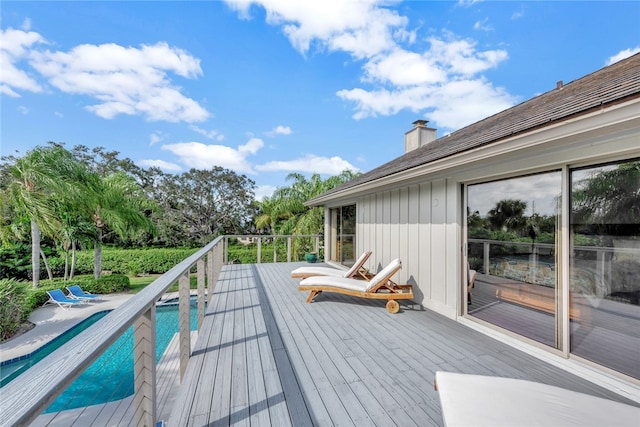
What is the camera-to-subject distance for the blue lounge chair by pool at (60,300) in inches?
464

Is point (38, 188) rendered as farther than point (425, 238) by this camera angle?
Yes

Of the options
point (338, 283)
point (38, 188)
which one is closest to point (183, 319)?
point (338, 283)

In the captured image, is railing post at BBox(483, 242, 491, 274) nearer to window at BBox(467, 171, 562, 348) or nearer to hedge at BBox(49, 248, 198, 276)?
window at BBox(467, 171, 562, 348)

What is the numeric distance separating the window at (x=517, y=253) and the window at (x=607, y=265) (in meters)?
0.20

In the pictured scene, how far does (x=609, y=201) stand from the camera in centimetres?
289

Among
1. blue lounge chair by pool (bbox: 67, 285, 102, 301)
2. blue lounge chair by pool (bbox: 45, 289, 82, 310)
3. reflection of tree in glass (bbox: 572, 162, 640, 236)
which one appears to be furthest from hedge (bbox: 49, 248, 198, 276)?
reflection of tree in glass (bbox: 572, 162, 640, 236)

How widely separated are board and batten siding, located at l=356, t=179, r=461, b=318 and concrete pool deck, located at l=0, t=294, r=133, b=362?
7.20m

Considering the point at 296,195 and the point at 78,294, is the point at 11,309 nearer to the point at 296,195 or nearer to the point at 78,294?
the point at 78,294

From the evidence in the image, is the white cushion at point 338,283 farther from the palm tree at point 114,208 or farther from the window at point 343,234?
the palm tree at point 114,208

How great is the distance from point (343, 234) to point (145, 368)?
8.09 metres

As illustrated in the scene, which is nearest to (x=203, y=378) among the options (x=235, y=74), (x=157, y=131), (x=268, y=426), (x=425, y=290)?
(x=268, y=426)

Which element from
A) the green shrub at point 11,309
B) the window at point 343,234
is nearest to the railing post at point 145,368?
the window at point 343,234

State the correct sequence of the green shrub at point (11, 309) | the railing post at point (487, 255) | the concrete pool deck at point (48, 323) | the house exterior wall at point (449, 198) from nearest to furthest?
the house exterior wall at point (449, 198) < the railing post at point (487, 255) < the concrete pool deck at point (48, 323) < the green shrub at point (11, 309)

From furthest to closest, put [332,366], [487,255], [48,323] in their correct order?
[48,323] < [487,255] < [332,366]
